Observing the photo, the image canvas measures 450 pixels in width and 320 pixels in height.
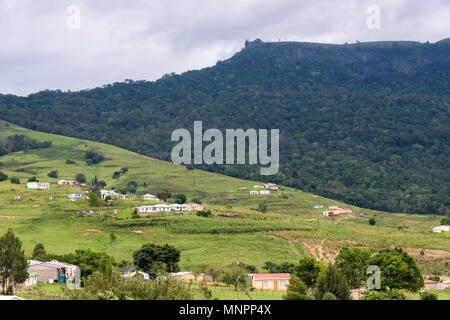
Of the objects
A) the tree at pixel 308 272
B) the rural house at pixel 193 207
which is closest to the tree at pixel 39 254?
the tree at pixel 308 272

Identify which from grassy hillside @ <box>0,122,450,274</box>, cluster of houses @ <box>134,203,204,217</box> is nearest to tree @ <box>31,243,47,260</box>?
grassy hillside @ <box>0,122,450,274</box>

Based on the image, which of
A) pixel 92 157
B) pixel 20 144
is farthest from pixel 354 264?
pixel 20 144

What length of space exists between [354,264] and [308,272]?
16.5 ft

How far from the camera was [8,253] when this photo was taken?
123 ft

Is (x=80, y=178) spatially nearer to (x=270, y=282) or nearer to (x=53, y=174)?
(x=53, y=174)

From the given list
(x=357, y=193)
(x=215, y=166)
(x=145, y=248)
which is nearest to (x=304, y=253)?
(x=145, y=248)

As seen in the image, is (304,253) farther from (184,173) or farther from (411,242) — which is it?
(184,173)

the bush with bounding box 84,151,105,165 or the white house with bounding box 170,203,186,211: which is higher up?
the bush with bounding box 84,151,105,165

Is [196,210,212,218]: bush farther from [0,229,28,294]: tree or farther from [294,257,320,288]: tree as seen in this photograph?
[0,229,28,294]: tree

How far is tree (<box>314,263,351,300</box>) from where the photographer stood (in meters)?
34.3

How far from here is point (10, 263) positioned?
37.2 m

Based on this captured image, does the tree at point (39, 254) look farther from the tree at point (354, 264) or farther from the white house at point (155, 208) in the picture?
the tree at point (354, 264)

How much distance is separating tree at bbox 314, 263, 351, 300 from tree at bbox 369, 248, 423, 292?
32.1 ft

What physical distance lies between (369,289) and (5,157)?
404 ft
